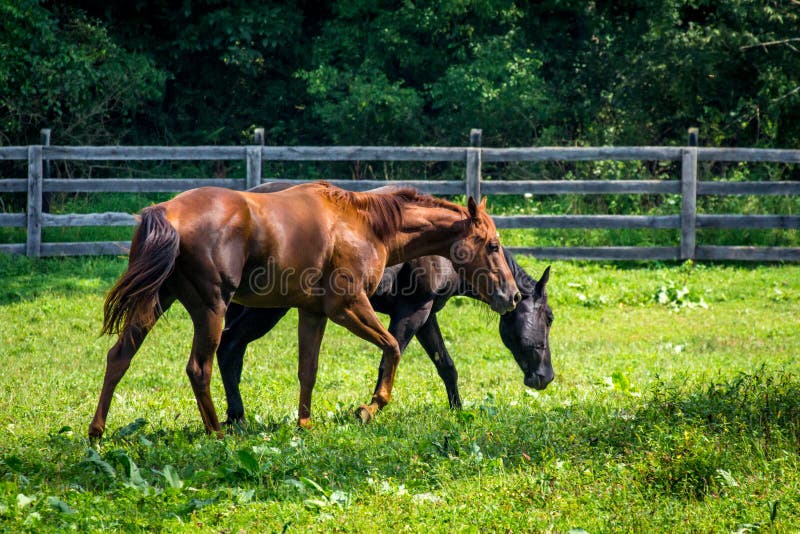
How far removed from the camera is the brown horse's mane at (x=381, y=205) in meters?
7.24

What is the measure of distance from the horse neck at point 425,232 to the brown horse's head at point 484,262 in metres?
0.07

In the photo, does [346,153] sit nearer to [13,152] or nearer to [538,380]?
[13,152]

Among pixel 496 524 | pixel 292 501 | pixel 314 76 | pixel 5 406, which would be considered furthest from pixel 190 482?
pixel 314 76

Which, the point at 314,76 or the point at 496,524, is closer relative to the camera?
the point at 496,524

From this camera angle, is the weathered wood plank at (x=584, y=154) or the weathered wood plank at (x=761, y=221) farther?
the weathered wood plank at (x=584, y=154)

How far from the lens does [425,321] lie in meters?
7.89

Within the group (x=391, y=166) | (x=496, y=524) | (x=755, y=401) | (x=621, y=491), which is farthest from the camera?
(x=391, y=166)

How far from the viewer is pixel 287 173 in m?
20.1

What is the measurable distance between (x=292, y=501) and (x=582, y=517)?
4.67ft

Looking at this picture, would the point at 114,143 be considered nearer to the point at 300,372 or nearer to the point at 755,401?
the point at 300,372

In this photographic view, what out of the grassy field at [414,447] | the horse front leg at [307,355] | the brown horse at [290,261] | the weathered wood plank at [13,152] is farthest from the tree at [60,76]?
the horse front leg at [307,355]

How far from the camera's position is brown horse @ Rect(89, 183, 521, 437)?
609 centimetres

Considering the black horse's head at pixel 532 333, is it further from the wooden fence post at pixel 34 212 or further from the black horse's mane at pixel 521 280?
the wooden fence post at pixel 34 212

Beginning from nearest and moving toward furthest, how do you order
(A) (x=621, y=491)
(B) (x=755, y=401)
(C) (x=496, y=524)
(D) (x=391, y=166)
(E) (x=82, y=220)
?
(C) (x=496, y=524) < (A) (x=621, y=491) < (B) (x=755, y=401) < (E) (x=82, y=220) < (D) (x=391, y=166)
